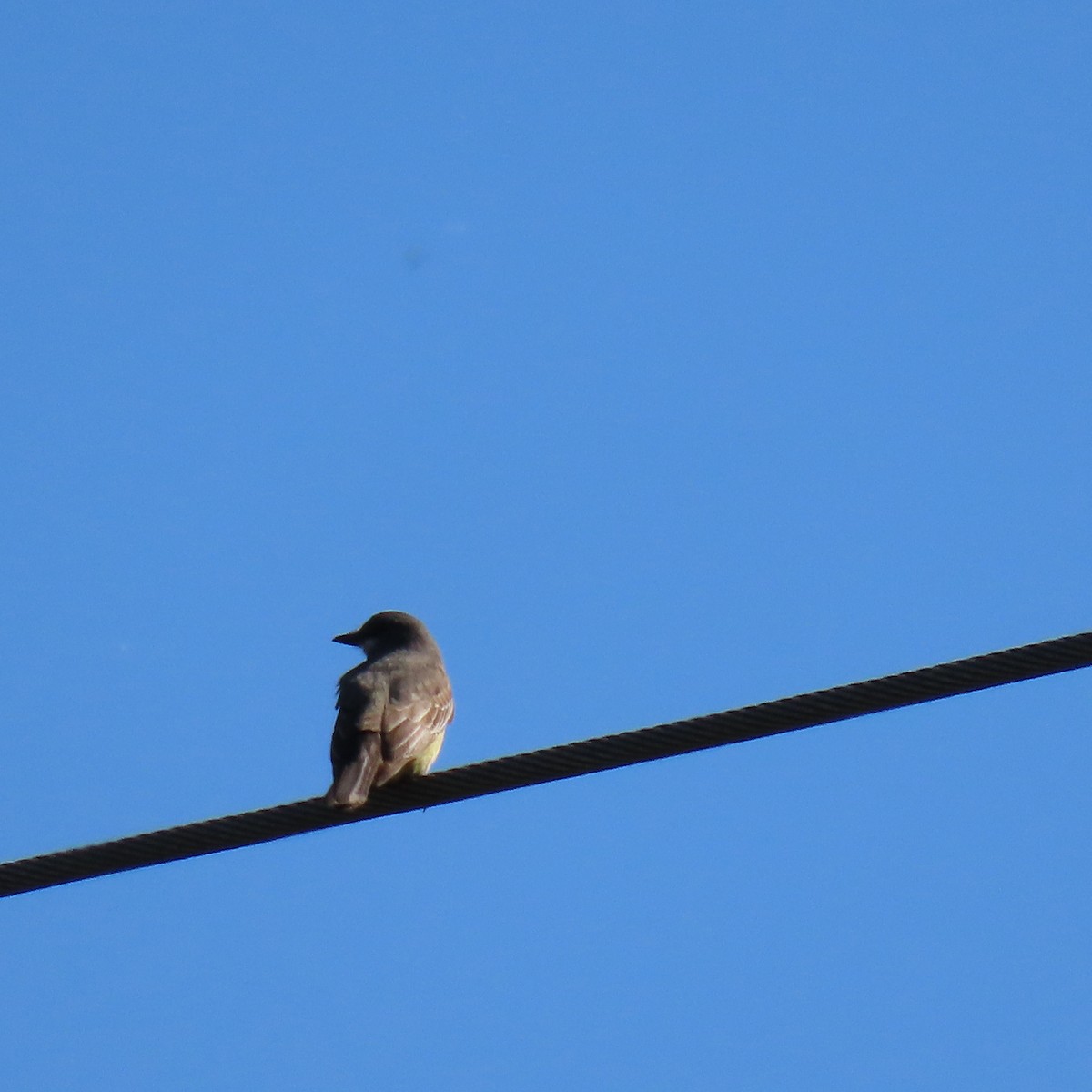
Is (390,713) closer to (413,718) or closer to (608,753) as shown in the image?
(413,718)

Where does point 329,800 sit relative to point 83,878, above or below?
above

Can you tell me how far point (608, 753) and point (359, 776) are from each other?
2.22 metres

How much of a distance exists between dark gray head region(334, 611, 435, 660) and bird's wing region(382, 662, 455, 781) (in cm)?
55

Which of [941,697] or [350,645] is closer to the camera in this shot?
[941,697]

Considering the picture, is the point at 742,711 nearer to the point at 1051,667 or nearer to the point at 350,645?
the point at 1051,667

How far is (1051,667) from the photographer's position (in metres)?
5.47

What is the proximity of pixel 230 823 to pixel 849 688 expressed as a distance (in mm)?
2060

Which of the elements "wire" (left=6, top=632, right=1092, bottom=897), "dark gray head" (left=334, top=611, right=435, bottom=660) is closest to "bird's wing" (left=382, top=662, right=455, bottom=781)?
"dark gray head" (left=334, top=611, right=435, bottom=660)

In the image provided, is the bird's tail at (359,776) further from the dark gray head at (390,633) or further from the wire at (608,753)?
the dark gray head at (390,633)

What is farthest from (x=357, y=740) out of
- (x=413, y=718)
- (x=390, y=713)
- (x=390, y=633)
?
(x=390, y=633)

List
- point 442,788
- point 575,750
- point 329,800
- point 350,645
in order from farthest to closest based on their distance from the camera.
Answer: point 350,645
point 329,800
point 442,788
point 575,750

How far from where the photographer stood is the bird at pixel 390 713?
315 inches

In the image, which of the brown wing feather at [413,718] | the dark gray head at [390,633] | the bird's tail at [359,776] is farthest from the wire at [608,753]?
the dark gray head at [390,633]

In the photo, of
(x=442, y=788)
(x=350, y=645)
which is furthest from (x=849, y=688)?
(x=350, y=645)
